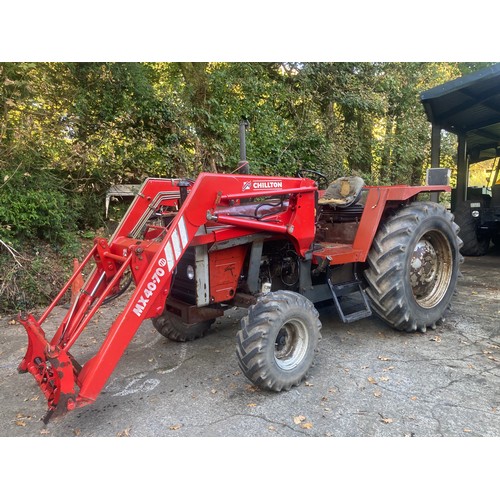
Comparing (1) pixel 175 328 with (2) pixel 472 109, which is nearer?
(1) pixel 175 328

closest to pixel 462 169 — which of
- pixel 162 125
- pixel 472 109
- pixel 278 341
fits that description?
pixel 472 109

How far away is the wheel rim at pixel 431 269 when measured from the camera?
4176 millimetres

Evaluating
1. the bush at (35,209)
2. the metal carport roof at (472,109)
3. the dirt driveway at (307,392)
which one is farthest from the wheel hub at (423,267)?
the bush at (35,209)

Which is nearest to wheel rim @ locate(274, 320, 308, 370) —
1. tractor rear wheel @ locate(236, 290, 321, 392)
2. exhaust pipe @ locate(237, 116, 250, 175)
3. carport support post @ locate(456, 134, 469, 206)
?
tractor rear wheel @ locate(236, 290, 321, 392)

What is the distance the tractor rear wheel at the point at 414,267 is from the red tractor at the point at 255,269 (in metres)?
0.01

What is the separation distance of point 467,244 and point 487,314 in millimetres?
4419

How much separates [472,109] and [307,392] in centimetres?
781

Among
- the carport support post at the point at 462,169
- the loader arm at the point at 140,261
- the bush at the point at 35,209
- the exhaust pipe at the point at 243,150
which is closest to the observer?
the loader arm at the point at 140,261

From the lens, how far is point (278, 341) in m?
3.12

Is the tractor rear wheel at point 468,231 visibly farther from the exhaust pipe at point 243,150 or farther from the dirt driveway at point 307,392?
the exhaust pipe at point 243,150

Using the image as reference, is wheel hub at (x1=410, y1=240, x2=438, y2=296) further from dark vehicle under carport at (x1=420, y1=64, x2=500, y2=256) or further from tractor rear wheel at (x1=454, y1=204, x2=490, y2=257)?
tractor rear wheel at (x1=454, y1=204, x2=490, y2=257)

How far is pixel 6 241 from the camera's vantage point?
534 cm

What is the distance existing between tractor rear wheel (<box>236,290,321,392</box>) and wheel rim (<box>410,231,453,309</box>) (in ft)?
5.26

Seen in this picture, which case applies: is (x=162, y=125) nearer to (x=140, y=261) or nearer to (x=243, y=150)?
(x=243, y=150)
